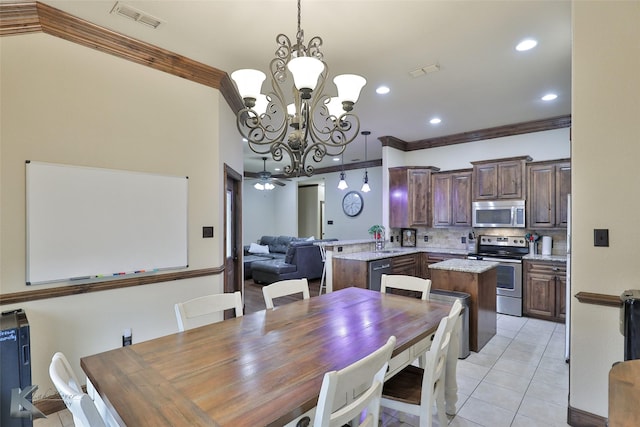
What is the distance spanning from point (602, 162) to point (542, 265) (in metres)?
2.87

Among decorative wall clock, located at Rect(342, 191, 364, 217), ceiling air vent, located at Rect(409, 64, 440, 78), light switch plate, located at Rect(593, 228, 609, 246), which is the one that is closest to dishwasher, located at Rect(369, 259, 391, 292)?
ceiling air vent, located at Rect(409, 64, 440, 78)

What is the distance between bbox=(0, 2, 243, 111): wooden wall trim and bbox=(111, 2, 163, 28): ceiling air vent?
0.99ft

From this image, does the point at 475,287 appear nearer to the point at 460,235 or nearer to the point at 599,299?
the point at 599,299

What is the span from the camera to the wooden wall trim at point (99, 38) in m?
2.13

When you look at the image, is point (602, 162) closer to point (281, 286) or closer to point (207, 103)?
point (281, 286)

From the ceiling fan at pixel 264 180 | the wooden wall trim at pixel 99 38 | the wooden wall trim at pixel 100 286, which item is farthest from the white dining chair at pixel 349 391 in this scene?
the ceiling fan at pixel 264 180

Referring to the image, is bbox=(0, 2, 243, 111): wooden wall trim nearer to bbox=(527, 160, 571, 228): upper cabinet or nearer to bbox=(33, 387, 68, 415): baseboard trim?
bbox=(33, 387, 68, 415): baseboard trim

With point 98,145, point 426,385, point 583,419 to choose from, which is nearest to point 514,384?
point 583,419

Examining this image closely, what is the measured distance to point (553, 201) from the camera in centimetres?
450

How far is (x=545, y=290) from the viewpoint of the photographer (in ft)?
14.1

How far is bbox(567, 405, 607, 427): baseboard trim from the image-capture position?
6.57 ft

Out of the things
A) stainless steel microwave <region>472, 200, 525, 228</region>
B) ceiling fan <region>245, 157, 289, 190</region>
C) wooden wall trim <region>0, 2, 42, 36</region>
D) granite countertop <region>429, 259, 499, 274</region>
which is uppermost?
wooden wall trim <region>0, 2, 42, 36</region>

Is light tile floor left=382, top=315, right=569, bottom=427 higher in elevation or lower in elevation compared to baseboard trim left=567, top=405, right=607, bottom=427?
lower

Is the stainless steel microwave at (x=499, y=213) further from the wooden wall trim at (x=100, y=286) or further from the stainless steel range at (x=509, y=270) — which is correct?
the wooden wall trim at (x=100, y=286)
